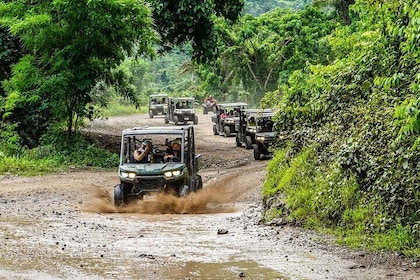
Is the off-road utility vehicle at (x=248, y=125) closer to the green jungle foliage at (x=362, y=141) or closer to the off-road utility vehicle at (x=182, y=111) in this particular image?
the green jungle foliage at (x=362, y=141)

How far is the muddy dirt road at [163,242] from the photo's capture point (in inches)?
294

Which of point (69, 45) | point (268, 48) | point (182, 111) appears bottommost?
point (182, 111)

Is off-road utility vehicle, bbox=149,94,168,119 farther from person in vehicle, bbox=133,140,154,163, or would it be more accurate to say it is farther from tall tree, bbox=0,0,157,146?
person in vehicle, bbox=133,140,154,163

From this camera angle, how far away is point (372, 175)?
9.29m

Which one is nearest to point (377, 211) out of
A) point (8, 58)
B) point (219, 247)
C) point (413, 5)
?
point (219, 247)

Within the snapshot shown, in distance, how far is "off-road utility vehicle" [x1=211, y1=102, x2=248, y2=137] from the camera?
33.3 m

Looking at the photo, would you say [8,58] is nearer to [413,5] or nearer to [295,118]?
[295,118]

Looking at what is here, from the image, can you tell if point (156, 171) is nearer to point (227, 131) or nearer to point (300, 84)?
point (300, 84)

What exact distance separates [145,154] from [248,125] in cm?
1209

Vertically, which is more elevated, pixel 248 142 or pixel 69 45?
pixel 69 45

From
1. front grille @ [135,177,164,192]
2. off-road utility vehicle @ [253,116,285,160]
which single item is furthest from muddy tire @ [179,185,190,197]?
off-road utility vehicle @ [253,116,285,160]

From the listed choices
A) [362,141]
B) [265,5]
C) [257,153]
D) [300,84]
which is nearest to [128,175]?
[300,84]

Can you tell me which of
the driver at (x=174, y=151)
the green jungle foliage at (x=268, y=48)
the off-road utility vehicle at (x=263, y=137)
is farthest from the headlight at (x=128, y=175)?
the green jungle foliage at (x=268, y=48)

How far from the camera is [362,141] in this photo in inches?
389
